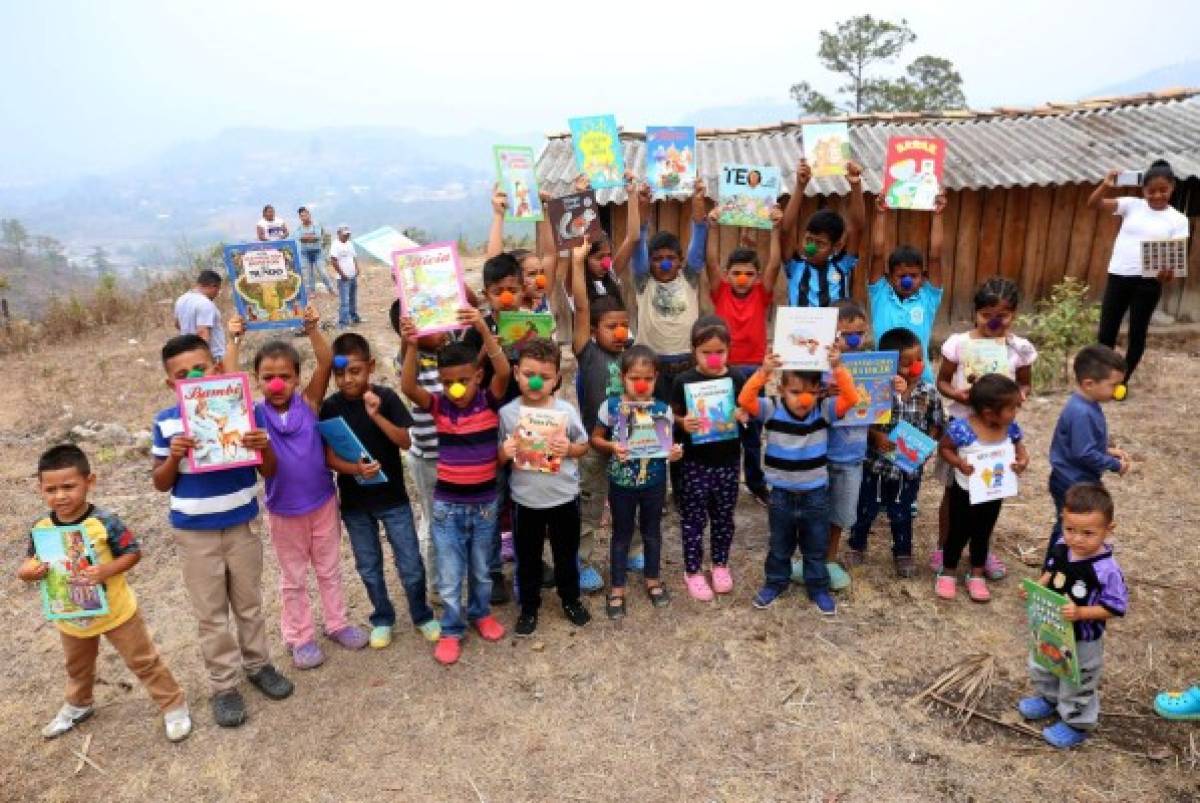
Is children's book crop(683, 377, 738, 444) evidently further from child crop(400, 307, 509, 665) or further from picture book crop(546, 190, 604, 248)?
picture book crop(546, 190, 604, 248)

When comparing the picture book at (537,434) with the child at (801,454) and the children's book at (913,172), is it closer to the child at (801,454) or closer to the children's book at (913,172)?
the child at (801,454)

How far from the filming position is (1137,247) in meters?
6.64

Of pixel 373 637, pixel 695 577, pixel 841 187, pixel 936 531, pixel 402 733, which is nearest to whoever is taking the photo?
pixel 402 733

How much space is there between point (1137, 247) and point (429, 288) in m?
6.32

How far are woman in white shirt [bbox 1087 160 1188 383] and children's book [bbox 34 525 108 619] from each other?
6.96m

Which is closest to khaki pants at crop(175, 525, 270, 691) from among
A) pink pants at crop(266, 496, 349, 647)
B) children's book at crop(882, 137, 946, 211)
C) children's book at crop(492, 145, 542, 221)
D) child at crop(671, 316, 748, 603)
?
pink pants at crop(266, 496, 349, 647)

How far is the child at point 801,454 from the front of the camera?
405cm

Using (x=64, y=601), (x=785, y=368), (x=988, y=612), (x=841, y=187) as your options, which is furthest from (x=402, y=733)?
(x=841, y=187)

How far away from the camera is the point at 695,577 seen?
4648 millimetres

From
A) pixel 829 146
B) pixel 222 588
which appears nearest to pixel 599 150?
pixel 829 146

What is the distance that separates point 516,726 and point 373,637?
43.0 inches

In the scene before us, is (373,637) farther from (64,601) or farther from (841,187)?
(841,187)

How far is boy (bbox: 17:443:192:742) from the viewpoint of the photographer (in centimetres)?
324

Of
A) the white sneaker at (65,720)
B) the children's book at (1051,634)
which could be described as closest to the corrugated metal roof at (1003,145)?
the children's book at (1051,634)
